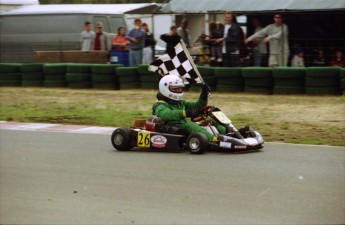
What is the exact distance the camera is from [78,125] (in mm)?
12148

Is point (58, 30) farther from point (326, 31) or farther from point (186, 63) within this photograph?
point (186, 63)

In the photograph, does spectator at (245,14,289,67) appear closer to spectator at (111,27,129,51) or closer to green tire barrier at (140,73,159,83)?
green tire barrier at (140,73,159,83)

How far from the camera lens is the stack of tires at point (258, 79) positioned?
15.1 metres

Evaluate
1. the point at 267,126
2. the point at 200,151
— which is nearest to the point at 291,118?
the point at 267,126

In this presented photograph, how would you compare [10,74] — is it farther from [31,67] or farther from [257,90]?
[257,90]

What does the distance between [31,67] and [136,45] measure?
2881 mm

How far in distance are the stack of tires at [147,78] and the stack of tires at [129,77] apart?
0.54 feet

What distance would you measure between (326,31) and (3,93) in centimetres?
751

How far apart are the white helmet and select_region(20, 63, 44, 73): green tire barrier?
10.1 m

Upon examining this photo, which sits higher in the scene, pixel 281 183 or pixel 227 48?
pixel 227 48

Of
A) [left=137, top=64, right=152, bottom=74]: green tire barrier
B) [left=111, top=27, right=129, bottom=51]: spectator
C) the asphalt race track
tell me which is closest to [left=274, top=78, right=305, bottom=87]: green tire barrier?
[left=137, top=64, right=152, bottom=74]: green tire barrier

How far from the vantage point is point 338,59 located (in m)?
15.0

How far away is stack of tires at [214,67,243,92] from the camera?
15609 millimetres

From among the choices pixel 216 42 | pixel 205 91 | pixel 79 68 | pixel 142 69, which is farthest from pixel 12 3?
pixel 205 91
